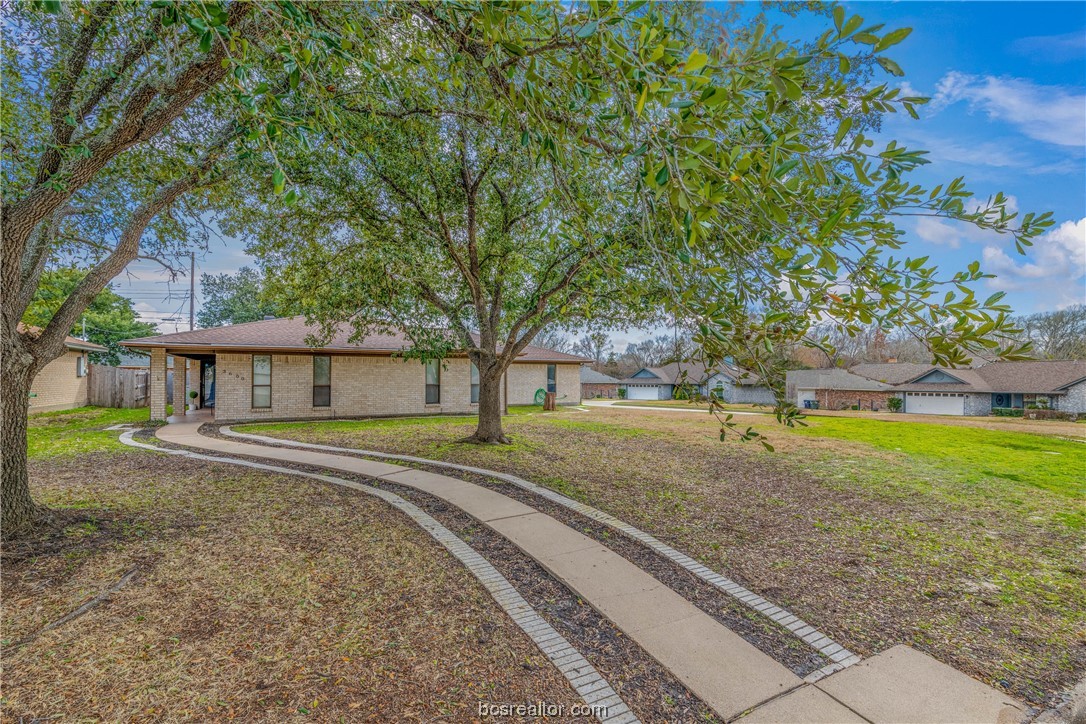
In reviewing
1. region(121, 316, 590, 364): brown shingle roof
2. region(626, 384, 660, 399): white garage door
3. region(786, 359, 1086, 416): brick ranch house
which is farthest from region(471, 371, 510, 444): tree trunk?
region(626, 384, 660, 399): white garage door

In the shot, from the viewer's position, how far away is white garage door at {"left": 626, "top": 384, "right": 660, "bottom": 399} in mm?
44500

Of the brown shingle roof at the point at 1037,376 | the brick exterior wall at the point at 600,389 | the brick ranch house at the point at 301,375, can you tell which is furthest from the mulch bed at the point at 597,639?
the brick exterior wall at the point at 600,389

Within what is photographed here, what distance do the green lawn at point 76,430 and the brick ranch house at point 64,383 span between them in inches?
18.0

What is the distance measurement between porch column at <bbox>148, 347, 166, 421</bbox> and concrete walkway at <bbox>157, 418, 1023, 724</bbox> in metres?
13.7

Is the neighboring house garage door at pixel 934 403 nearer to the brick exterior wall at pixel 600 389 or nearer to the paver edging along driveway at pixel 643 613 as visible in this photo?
the brick exterior wall at pixel 600 389

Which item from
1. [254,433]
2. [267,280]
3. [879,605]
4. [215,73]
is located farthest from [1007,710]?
[254,433]

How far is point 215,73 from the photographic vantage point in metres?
3.60

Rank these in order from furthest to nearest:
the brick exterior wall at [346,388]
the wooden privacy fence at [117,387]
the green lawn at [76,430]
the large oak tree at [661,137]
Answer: the wooden privacy fence at [117,387]
the brick exterior wall at [346,388]
the green lawn at [76,430]
the large oak tree at [661,137]

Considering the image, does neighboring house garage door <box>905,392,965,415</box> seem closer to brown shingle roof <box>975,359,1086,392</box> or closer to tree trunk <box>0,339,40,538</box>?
brown shingle roof <box>975,359,1086,392</box>

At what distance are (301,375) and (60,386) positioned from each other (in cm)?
948

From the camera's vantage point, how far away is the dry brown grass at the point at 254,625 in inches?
89.7

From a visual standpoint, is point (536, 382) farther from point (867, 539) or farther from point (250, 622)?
point (250, 622)

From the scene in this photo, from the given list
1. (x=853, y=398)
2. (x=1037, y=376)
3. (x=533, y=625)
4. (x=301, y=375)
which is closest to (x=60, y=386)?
(x=301, y=375)

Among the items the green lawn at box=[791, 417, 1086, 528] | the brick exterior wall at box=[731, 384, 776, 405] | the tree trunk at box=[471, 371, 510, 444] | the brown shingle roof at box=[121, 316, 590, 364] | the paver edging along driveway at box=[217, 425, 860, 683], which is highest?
the brown shingle roof at box=[121, 316, 590, 364]
